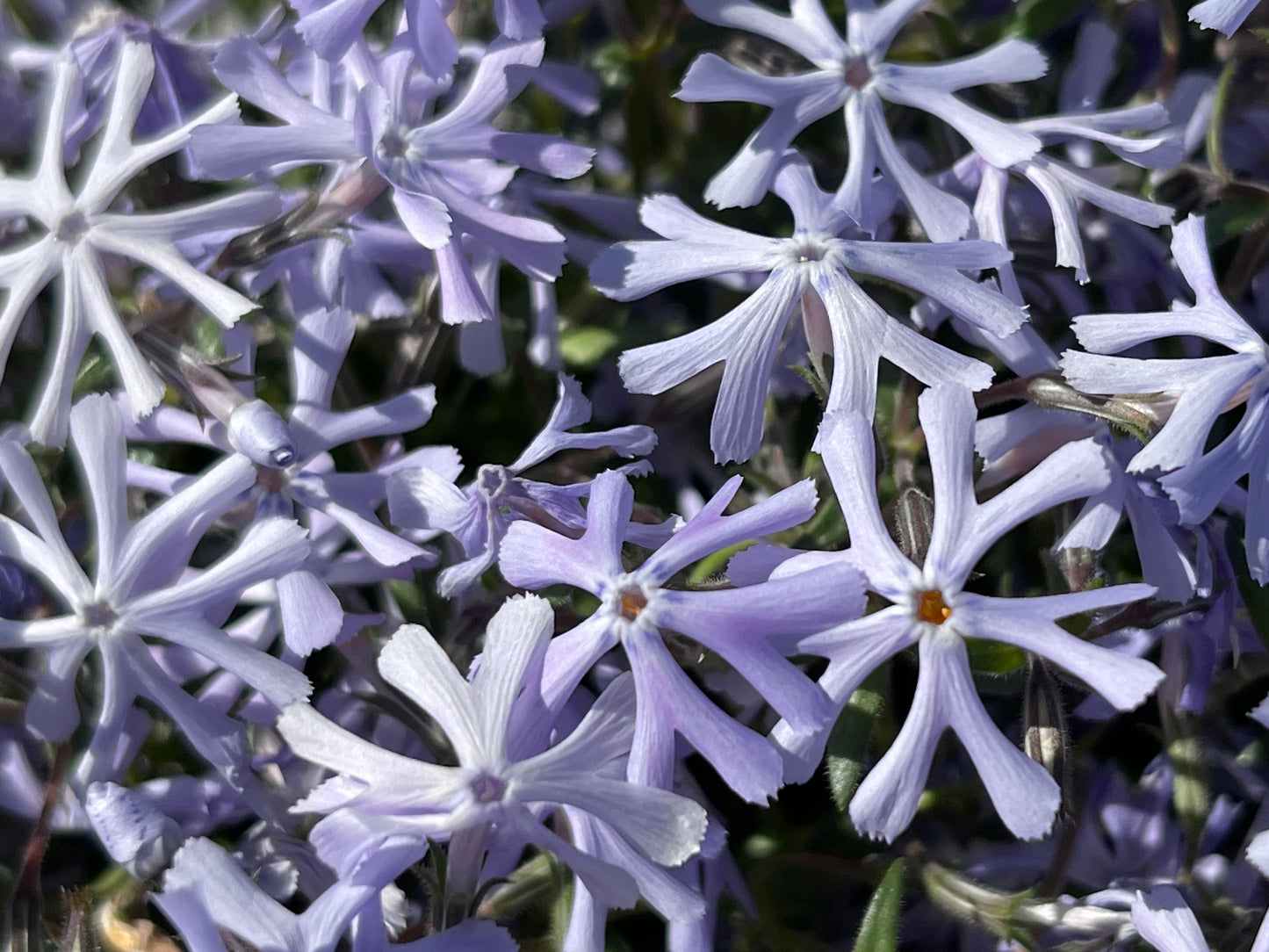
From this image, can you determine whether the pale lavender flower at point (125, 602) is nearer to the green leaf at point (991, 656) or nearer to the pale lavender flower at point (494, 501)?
the pale lavender flower at point (494, 501)

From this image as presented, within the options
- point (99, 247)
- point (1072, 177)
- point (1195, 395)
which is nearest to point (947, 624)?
point (1195, 395)

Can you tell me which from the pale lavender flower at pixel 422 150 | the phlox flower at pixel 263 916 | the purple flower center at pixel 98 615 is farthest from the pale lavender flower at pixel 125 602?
the pale lavender flower at pixel 422 150

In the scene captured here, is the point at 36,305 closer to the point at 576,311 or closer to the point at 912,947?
the point at 576,311

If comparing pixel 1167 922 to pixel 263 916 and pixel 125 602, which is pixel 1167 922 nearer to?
pixel 263 916

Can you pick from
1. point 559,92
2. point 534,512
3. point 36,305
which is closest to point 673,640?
point 534,512

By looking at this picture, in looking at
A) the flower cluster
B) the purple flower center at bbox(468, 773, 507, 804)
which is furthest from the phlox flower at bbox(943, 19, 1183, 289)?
the purple flower center at bbox(468, 773, 507, 804)

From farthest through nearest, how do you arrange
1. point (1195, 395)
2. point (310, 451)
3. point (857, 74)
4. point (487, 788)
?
point (857, 74) → point (310, 451) → point (1195, 395) → point (487, 788)
